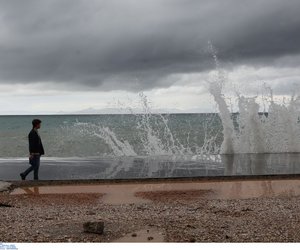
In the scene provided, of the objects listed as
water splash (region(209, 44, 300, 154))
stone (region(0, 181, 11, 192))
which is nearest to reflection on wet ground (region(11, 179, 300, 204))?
stone (region(0, 181, 11, 192))

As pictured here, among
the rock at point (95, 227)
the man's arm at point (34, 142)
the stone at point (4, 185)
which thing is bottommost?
the stone at point (4, 185)

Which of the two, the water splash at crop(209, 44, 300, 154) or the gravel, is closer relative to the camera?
the gravel

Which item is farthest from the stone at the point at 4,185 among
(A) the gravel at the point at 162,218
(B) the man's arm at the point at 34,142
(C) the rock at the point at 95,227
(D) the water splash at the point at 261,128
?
(D) the water splash at the point at 261,128

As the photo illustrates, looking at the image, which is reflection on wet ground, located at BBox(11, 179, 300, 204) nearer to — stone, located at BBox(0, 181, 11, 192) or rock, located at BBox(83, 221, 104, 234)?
stone, located at BBox(0, 181, 11, 192)

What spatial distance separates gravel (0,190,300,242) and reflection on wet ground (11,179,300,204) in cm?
42

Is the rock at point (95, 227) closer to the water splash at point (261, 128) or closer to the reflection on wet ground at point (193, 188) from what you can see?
the reflection on wet ground at point (193, 188)

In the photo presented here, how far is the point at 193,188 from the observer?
11695 millimetres

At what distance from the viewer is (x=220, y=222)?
7098 mm

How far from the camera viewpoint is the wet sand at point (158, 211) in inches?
251

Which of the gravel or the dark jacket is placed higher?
the dark jacket

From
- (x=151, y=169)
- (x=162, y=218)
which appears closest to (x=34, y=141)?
(x=151, y=169)

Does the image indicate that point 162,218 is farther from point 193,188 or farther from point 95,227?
point 193,188

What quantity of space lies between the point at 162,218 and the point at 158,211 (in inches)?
36.1

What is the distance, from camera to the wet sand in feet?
20.9
